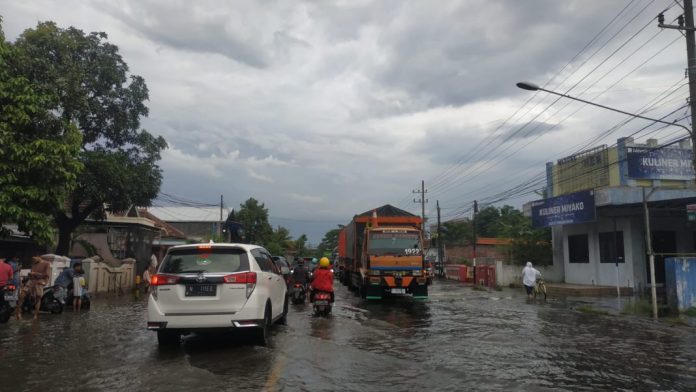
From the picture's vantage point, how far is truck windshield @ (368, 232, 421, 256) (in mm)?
18734

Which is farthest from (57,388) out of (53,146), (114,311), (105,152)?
(105,152)

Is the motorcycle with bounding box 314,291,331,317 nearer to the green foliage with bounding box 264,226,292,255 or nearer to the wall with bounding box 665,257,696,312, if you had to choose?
the wall with bounding box 665,257,696,312

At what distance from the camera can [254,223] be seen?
6200cm

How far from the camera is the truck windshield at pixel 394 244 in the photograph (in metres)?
18.7

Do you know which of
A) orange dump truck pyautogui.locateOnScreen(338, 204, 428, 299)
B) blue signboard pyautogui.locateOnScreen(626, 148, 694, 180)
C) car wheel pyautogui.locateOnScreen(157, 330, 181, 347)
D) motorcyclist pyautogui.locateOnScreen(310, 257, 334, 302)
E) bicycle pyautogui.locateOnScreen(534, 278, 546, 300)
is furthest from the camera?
bicycle pyautogui.locateOnScreen(534, 278, 546, 300)

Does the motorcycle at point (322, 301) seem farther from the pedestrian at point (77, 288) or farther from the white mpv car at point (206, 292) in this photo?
the pedestrian at point (77, 288)

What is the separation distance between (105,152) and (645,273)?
78.8ft

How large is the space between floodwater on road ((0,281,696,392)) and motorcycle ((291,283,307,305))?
3178mm

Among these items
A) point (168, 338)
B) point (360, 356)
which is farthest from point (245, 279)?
point (360, 356)

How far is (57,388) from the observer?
255 inches

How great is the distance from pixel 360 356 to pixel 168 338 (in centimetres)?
324

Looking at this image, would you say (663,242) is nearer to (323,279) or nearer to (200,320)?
(323,279)

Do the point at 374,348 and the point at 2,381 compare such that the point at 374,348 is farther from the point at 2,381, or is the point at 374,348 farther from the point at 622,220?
the point at 622,220

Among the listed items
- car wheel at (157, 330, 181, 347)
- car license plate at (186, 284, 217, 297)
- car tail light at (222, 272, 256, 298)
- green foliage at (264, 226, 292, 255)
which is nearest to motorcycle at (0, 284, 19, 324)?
car wheel at (157, 330, 181, 347)
